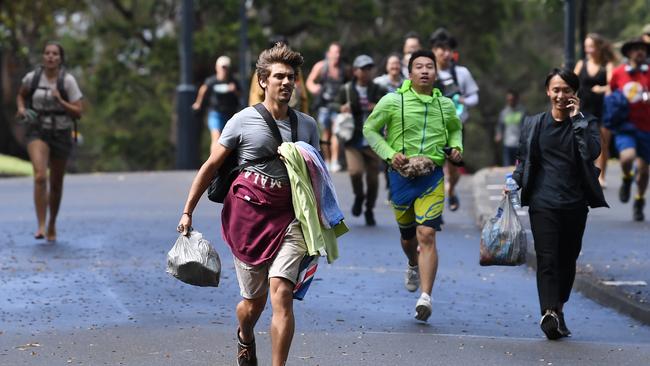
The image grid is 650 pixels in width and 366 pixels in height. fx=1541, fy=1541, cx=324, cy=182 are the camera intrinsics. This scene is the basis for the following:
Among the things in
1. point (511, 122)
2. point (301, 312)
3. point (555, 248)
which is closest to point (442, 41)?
point (301, 312)

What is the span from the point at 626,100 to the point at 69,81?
17.9ft

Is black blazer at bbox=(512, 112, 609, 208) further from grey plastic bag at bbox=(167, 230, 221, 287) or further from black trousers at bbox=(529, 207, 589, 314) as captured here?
grey plastic bag at bbox=(167, 230, 221, 287)

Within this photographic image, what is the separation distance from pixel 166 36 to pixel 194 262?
31069mm

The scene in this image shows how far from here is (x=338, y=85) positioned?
1945 cm

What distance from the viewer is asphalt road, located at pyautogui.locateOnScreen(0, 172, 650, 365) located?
8336 mm

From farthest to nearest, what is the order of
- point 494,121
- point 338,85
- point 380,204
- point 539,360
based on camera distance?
point 494,121 → point 338,85 → point 380,204 → point 539,360

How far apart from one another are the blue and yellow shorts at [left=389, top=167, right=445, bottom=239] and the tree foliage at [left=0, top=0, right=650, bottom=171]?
2456 cm

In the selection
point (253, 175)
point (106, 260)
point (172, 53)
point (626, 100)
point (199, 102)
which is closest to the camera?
point (253, 175)

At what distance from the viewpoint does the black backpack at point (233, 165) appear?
24.2ft

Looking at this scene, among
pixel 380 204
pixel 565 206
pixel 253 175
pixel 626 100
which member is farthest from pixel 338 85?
pixel 253 175

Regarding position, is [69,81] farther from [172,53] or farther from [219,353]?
[172,53]

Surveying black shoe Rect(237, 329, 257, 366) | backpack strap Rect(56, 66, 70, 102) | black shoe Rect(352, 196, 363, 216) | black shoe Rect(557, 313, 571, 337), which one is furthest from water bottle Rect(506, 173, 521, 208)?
black shoe Rect(352, 196, 363, 216)

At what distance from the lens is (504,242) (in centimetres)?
904

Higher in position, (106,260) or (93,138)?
(106,260)
